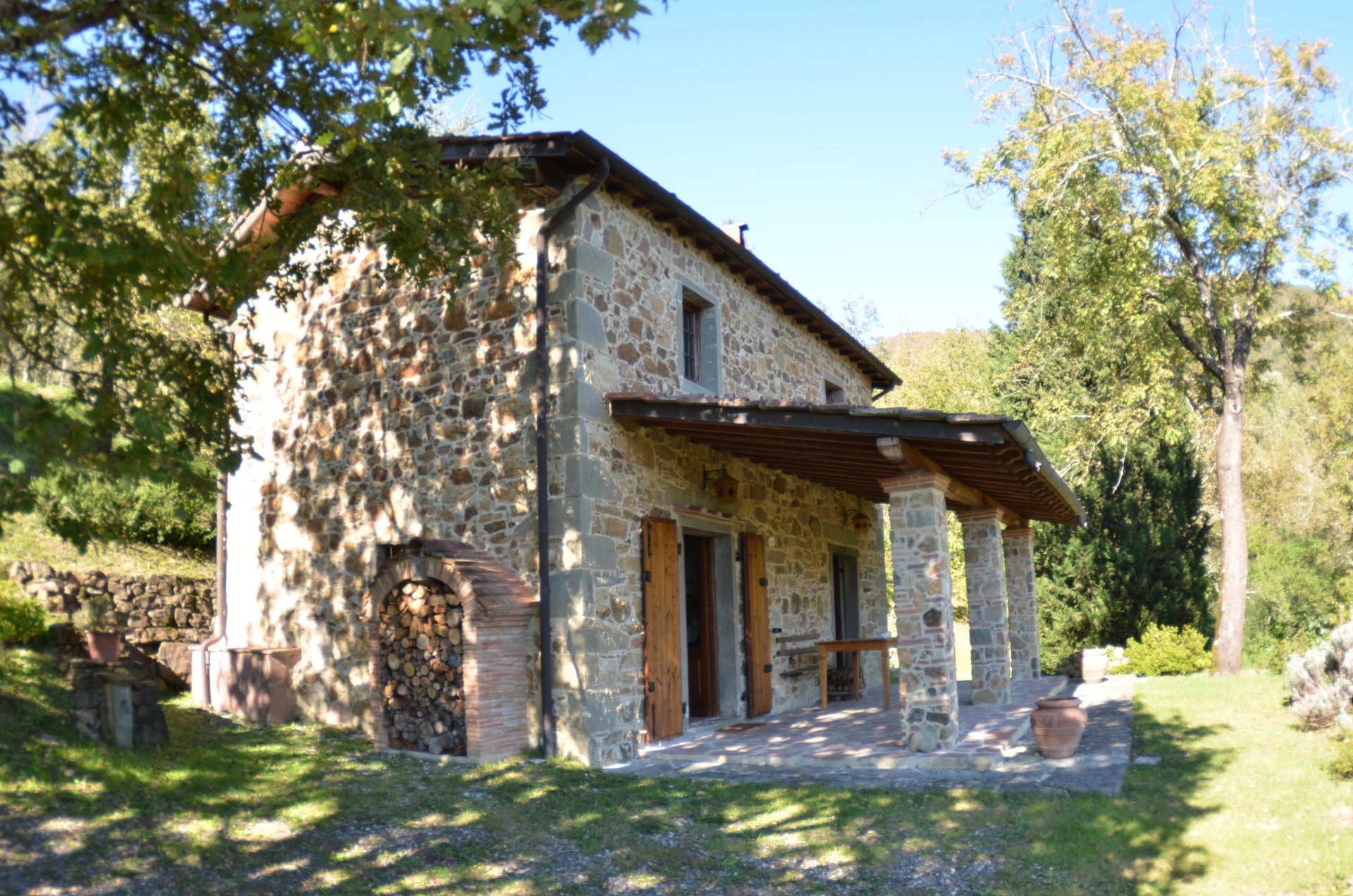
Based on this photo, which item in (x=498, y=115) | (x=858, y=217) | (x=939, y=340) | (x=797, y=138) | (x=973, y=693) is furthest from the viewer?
(x=939, y=340)

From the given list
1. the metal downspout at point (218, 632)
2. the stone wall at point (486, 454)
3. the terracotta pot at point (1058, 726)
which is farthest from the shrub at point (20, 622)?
the terracotta pot at point (1058, 726)

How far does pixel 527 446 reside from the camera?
312 inches

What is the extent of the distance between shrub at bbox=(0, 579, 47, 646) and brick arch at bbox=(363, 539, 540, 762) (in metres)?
2.77

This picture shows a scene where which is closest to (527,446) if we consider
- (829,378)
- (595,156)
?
(595,156)

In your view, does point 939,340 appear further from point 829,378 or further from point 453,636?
point 453,636

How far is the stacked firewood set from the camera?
24.7ft

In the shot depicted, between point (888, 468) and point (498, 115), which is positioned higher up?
point (498, 115)

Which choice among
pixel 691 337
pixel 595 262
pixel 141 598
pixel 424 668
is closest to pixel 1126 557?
pixel 691 337

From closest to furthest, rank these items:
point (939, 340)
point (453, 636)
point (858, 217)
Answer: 1. point (453, 636)
2. point (858, 217)
3. point (939, 340)

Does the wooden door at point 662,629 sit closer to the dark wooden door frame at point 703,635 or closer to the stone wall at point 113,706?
the dark wooden door frame at point 703,635

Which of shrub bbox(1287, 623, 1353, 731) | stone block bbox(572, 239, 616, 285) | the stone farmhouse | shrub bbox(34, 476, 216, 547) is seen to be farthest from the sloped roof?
shrub bbox(1287, 623, 1353, 731)

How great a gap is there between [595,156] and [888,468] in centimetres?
378

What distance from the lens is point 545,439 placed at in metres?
7.72

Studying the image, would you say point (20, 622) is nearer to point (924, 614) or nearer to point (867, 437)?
point (867, 437)
